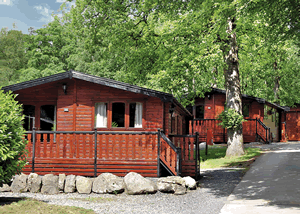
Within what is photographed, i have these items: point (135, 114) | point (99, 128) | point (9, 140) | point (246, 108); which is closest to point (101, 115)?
point (99, 128)

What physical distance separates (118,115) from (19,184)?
5027 millimetres

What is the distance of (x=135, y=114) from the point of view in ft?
46.9

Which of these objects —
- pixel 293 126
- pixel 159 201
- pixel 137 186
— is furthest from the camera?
pixel 293 126

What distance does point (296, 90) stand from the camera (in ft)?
122

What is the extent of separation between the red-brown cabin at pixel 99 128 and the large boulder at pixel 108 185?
1.36 meters

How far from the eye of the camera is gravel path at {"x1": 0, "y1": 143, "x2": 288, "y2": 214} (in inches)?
340

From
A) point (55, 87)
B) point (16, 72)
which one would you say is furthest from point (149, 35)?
point (16, 72)

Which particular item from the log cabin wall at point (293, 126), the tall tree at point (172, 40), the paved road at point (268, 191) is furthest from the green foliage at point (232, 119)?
the log cabin wall at point (293, 126)

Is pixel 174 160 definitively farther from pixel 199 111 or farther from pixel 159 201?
pixel 199 111

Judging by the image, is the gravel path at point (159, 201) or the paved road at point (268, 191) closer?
the paved road at point (268, 191)

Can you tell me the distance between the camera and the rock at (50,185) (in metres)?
10.9

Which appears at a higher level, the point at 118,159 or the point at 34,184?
the point at 118,159

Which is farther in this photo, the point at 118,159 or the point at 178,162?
the point at 118,159

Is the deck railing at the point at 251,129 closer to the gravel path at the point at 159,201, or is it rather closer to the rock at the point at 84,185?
the gravel path at the point at 159,201
